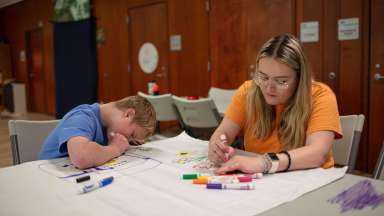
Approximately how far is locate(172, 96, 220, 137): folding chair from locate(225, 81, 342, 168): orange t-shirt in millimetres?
1657

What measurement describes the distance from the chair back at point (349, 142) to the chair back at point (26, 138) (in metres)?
1.46

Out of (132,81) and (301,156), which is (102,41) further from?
(301,156)

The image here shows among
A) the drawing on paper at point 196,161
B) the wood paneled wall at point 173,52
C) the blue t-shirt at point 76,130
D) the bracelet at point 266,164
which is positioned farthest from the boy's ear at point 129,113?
the wood paneled wall at point 173,52

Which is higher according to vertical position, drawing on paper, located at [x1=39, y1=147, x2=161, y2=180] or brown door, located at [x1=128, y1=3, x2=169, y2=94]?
brown door, located at [x1=128, y1=3, x2=169, y2=94]

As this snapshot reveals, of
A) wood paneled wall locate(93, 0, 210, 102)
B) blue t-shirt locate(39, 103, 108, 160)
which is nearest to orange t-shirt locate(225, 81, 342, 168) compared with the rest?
blue t-shirt locate(39, 103, 108, 160)

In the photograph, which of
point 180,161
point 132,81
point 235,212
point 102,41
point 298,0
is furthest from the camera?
point 102,41

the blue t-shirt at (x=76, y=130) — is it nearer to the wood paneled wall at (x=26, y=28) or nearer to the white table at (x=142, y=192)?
the white table at (x=142, y=192)

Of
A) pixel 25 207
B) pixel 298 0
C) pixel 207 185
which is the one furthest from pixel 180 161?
pixel 298 0

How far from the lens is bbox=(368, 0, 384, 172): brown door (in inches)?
132

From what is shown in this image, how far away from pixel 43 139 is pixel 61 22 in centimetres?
669

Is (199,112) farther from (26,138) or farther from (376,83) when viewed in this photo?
(26,138)

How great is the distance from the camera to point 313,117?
1.43 m

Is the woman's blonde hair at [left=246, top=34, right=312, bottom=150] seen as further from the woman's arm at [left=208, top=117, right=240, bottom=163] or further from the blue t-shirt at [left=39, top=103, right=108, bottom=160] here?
the blue t-shirt at [left=39, top=103, right=108, bottom=160]

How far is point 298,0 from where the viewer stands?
394cm
